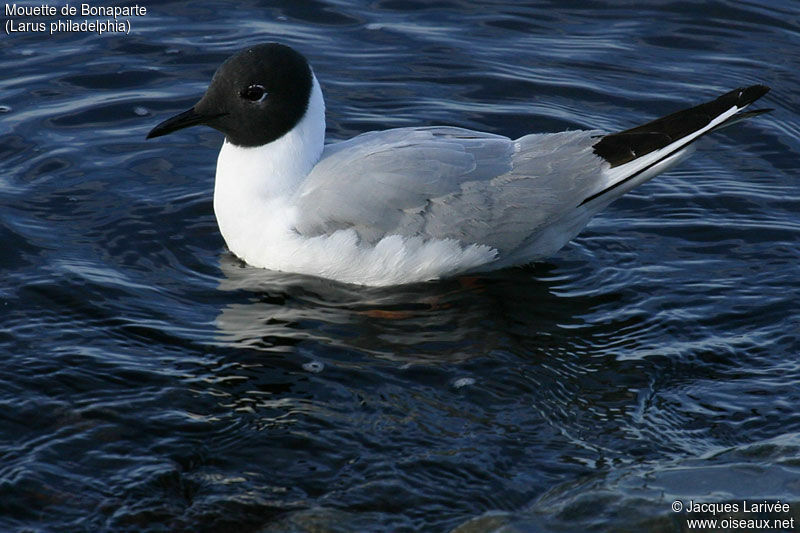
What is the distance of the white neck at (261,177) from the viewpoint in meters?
6.75

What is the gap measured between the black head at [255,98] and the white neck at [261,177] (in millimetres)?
70

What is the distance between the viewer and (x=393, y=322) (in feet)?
21.2

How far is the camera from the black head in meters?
6.81

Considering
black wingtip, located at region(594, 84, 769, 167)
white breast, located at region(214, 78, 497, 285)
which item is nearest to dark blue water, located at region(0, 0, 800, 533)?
white breast, located at region(214, 78, 497, 285)

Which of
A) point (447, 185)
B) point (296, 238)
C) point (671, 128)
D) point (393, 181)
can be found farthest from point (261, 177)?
point (671, 128)

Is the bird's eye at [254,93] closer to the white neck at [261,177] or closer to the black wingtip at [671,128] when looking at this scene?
the white neck at [261,177]

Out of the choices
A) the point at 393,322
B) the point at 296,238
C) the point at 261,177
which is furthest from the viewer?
the point at 261,177

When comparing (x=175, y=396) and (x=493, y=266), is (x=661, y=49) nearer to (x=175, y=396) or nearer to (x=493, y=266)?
(x=493, y=266)

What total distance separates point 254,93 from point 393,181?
1012 millimetres

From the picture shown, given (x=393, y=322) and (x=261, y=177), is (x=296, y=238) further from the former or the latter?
(x=393, y=322)

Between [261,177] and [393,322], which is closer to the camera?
[393,322]

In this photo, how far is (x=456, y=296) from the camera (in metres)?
6.82

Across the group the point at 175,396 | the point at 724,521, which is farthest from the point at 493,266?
the point at 724,521

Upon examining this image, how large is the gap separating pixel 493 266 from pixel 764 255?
1666 mm
